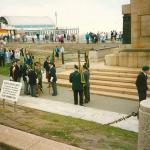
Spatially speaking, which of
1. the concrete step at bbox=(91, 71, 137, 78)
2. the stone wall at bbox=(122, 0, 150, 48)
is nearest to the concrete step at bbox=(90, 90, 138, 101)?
the concrete step at bbox=(91, 71, 137, 78)

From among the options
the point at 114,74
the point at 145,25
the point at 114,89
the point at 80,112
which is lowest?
the point at 80,112

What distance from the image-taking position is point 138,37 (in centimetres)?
1933

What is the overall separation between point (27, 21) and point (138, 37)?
5371cm

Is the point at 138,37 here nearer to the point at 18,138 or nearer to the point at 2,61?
the point at 18,138

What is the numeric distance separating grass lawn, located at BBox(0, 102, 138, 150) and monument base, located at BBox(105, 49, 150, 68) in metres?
9.12

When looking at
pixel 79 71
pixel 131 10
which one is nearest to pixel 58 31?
pixel 131 10

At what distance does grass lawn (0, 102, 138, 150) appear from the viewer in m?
7.70

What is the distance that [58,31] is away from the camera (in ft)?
197

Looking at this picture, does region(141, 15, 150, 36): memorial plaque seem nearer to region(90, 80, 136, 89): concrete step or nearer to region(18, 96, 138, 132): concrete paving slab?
region(90, 80, 136, 89): concrete step

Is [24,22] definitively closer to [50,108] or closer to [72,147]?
[50,108]

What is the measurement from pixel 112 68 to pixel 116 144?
1188cm

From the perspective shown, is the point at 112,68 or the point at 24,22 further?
the point at 24,22

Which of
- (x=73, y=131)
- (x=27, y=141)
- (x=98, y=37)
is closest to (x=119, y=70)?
(x=73, y=131)

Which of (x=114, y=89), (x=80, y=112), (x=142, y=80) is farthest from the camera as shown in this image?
(x=114, y=89)
